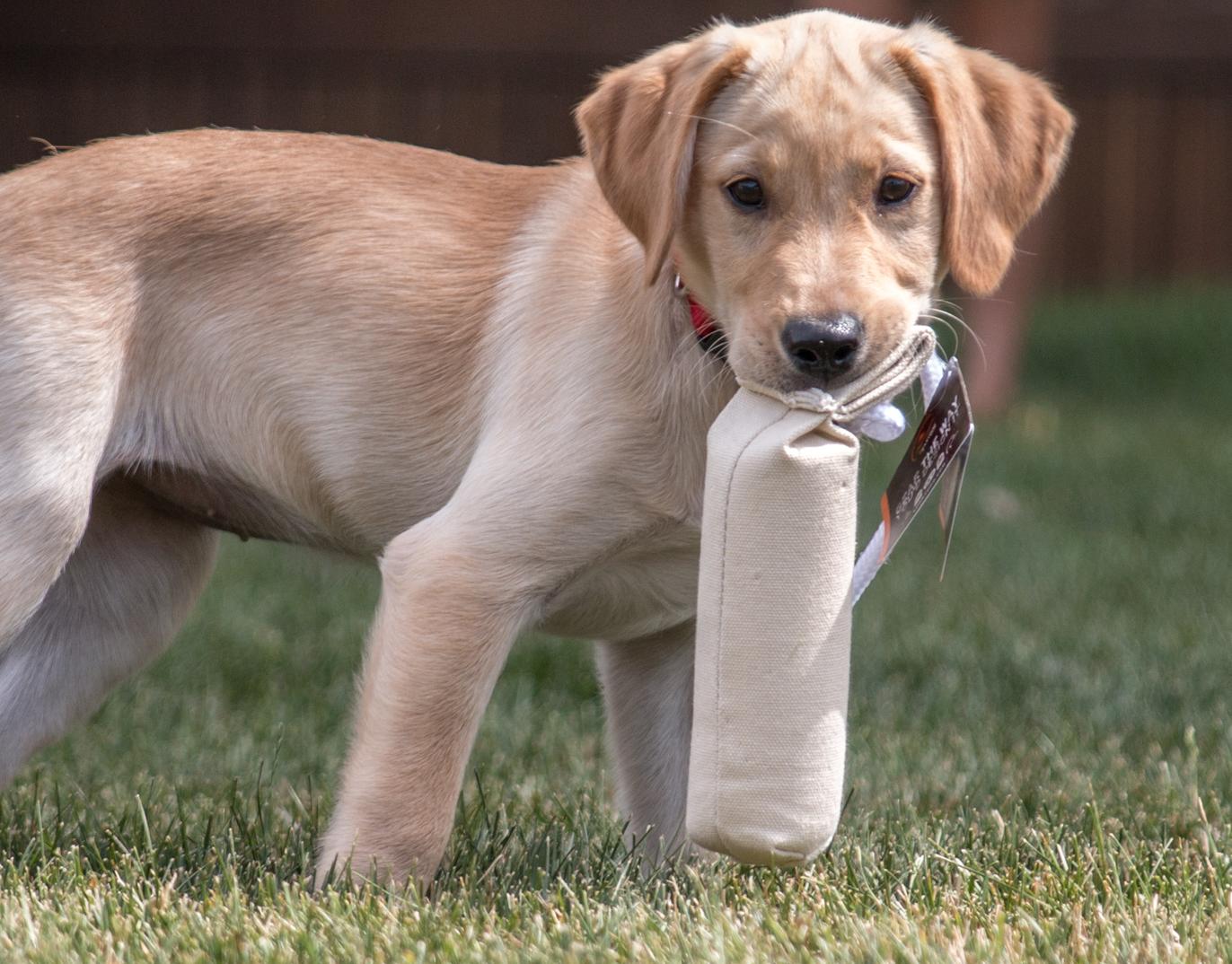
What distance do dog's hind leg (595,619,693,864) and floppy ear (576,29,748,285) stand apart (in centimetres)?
86

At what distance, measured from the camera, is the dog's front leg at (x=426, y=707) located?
9.11 feet

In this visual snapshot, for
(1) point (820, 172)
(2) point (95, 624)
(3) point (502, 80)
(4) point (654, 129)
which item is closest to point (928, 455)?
(1) point (820, 172)

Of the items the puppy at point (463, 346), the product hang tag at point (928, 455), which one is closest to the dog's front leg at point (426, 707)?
the puppy at point (463, 346)

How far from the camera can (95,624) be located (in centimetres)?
343

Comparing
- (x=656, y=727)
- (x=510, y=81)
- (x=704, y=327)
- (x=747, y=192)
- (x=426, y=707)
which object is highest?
(x=747, y=192)

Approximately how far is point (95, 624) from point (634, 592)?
1158mm

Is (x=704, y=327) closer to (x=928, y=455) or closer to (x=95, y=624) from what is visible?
(x=928, y=455)

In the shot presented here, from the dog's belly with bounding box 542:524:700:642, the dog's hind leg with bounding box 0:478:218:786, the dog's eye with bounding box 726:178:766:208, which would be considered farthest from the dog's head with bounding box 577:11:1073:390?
the dog's hind leg with bounding box 0:478:218:786

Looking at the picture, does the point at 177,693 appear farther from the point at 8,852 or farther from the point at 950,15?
the point at 950,15

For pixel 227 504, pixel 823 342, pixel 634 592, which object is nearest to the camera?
pixel 823 342

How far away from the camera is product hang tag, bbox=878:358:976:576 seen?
9.27 feet

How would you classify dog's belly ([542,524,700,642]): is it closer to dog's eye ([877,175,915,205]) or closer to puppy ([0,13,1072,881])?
puppy ([0,13,1072,881])

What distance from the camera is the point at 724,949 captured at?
245 cm

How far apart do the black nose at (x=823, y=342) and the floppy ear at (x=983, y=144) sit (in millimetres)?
368
